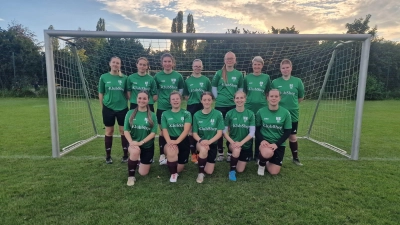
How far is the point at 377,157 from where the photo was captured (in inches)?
185

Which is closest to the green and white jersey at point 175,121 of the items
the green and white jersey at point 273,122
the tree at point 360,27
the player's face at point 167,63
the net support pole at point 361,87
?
the player's face at point 167,63

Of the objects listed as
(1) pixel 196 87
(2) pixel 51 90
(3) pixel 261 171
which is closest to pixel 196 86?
(1) pixel 196 87

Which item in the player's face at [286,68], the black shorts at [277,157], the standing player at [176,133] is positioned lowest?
the black shorts at [277,157]

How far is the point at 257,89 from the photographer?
165 inches

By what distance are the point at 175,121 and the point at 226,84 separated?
3.68ft

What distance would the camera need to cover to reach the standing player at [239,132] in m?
3.67

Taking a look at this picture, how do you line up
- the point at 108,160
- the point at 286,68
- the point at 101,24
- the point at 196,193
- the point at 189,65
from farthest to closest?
the point at 101,24 → the point at 189,65 → the point at 108,160 → the point at 286,68 → the point at 196,193

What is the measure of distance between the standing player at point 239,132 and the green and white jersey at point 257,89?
44cm

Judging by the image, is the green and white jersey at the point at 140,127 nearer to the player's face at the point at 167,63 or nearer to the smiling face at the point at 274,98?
the player's face at the point at 167,63

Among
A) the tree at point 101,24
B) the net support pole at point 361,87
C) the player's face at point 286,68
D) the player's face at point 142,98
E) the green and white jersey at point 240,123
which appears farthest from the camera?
the tree at point 101,24

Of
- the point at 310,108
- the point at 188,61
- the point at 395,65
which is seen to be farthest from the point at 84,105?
the point at 395,65

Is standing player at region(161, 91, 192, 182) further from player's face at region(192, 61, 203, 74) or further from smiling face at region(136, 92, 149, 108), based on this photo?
player's face at region(192, 61, 203, 74)

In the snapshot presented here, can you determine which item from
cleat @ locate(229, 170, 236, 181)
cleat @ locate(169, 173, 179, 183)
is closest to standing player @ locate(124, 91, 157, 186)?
cleat @ locate(169, 173, 179, 183)

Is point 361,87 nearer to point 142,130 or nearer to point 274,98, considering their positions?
point 274,98
